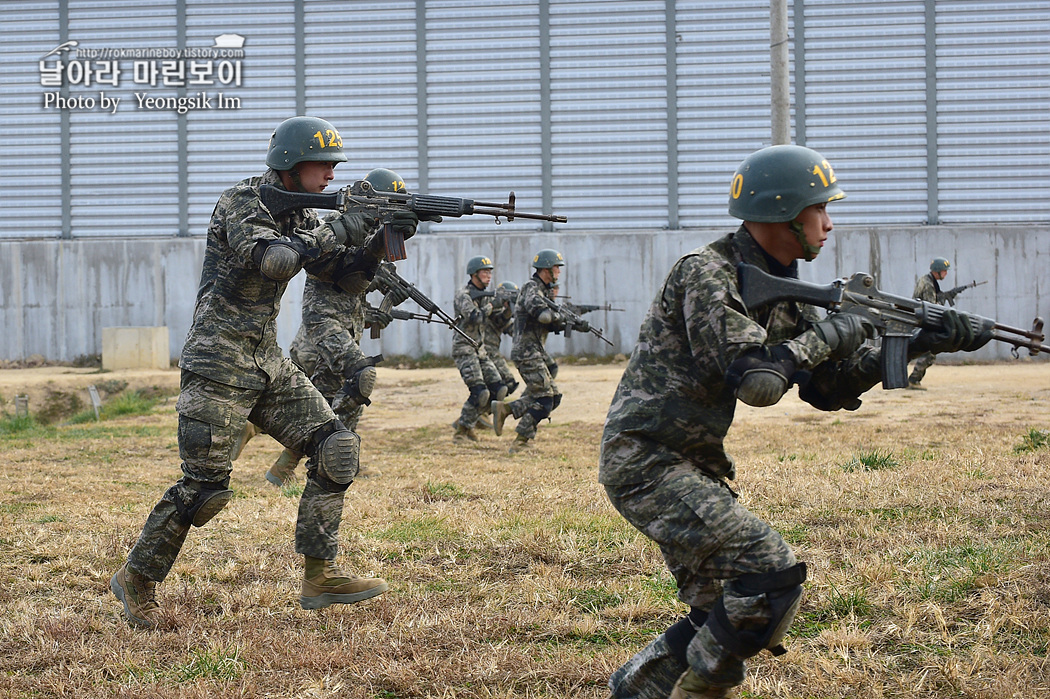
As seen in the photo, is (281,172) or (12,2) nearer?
(281,172)

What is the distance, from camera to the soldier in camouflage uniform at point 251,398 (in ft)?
14.3

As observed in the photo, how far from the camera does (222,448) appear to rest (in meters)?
4.40

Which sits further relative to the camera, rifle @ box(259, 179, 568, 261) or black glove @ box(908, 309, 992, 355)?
rifle @ box(259, 179, 568, 261)

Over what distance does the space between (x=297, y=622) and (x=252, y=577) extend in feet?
2.54

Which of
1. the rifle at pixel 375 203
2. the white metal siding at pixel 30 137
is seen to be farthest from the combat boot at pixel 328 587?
the white metal siding at pixel 30 137

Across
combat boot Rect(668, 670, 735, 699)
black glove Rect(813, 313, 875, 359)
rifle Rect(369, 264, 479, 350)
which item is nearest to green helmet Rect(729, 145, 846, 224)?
black glove Rect(813, 313, 875, 359)

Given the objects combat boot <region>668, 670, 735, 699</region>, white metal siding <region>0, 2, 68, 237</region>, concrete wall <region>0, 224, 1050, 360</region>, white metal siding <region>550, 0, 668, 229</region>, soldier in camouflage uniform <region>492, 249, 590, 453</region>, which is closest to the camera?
combat boot <region>668, 670, 735, 699</region>

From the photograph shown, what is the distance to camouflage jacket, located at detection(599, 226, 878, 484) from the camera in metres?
2.90

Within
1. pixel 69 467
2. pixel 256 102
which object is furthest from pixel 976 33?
pixel 69 467

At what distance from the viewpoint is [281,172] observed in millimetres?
→ 4742

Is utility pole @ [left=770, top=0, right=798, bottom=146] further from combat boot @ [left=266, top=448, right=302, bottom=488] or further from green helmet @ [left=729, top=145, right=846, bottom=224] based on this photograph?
green helmet @ [left=729, top=145, right=846, bottom=224]

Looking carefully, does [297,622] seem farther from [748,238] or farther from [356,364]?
[356,364]

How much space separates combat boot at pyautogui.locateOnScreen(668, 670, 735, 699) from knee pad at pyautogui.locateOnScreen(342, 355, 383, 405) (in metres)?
5.24

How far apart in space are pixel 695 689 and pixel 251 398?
8.08 feet
